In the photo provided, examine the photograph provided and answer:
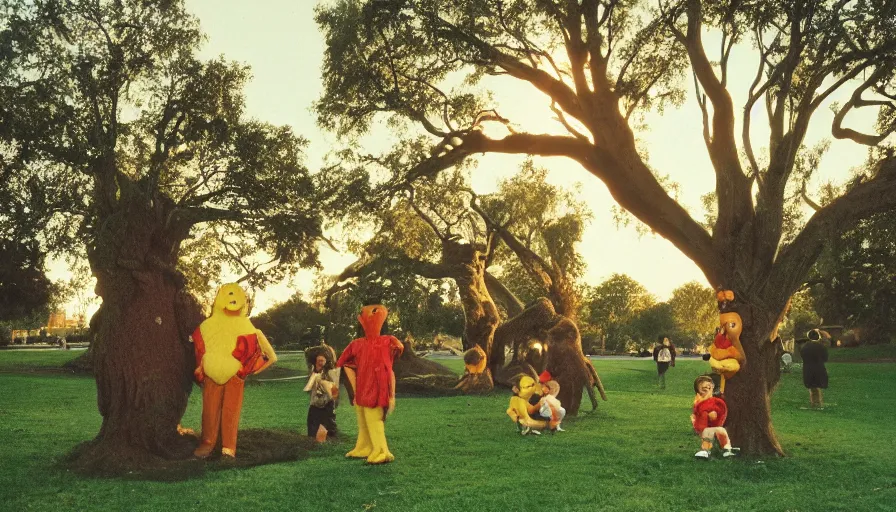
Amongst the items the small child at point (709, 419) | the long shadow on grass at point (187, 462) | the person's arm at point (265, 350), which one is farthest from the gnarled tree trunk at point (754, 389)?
the person's arm at point (265, 350)

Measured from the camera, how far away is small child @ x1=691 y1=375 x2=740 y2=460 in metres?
11.5

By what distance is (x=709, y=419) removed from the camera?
458 inches

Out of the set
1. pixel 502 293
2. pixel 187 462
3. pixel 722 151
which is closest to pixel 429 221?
pixel 502 293

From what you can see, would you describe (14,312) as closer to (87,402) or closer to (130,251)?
(87,402)

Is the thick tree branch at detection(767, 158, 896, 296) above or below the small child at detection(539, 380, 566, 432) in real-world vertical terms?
above

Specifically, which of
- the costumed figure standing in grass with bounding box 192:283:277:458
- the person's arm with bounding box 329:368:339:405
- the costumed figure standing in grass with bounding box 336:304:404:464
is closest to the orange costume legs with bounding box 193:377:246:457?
the costumed figure standing in grass with bounding box 192:283:277:458

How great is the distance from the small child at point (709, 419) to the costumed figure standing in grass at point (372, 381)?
476 cm

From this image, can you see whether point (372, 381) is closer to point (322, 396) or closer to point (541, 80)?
point (322, 396)

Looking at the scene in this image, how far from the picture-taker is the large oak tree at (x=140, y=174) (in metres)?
10.9

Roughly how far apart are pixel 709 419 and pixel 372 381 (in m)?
5.30

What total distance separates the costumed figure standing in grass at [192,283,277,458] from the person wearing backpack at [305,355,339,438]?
1.96 meters

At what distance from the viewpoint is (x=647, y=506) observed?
26.5 feet

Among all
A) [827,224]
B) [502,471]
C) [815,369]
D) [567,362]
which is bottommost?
[502,471]

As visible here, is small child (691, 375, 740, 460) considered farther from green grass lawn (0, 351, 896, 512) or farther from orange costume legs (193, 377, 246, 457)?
orange costume legs (193, 377, 246, 457)
